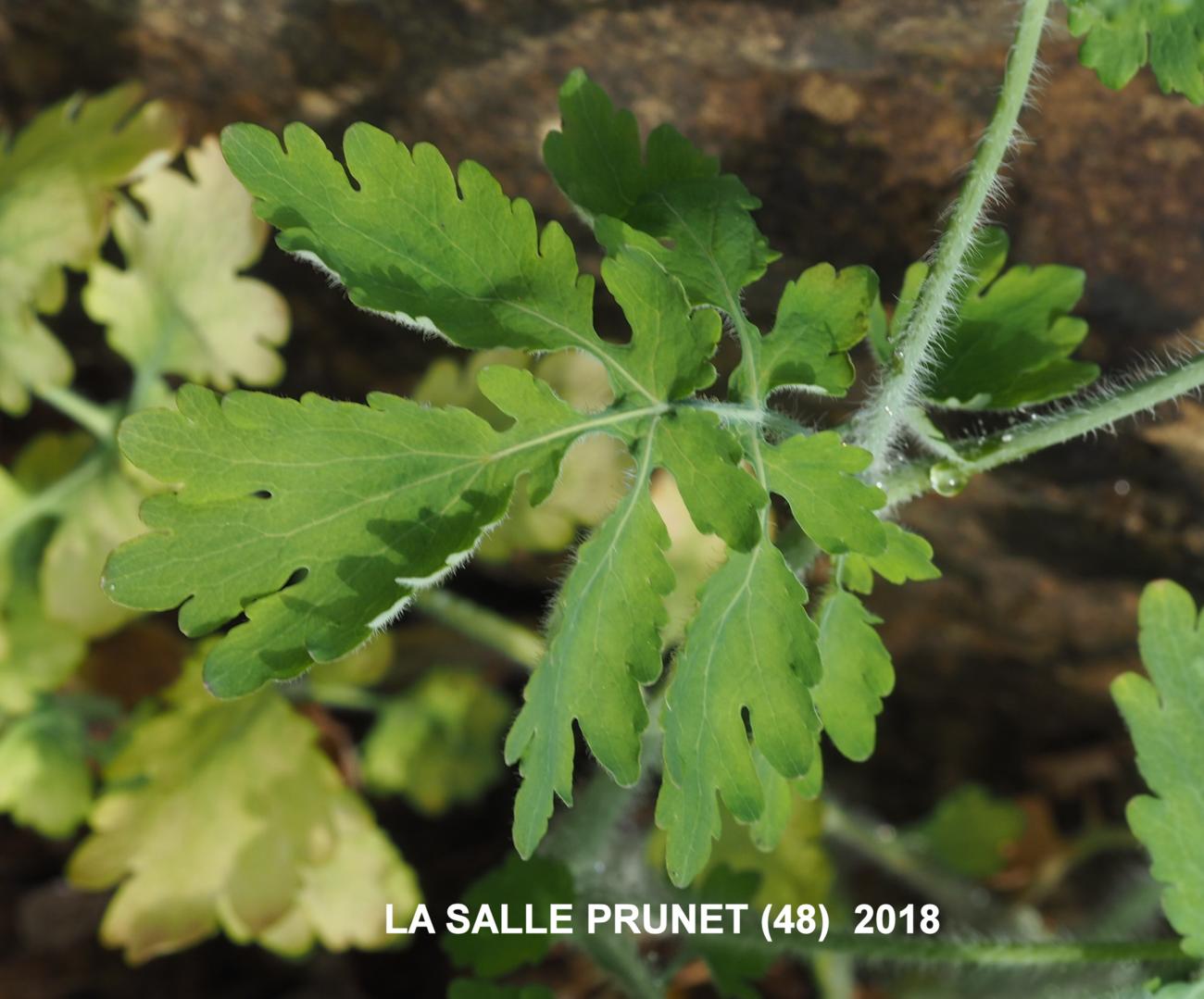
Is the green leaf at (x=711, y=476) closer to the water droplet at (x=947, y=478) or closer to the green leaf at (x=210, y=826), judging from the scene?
the water droplet at (x=947, y=478)

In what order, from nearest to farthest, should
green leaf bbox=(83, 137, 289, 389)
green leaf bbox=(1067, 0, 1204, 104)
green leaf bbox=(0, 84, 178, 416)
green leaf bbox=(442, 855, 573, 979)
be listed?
green leaf bbox=(1067, 0, 1204, 104)
green leaf bbox=(442, 855, 573, 979)
green leaf bbox=(0, 84, 178, 416)
green leaf bbox=(83, 137, 289, 389)

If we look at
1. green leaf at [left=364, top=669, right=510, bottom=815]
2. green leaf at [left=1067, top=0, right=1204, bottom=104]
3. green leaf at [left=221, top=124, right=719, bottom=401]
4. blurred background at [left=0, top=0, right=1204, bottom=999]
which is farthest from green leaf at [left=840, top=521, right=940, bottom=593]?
green leaf at [left=364, top=669, right=510, bottom=815]

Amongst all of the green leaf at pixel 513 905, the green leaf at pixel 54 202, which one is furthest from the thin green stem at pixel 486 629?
the green leaf at pixel 54 202

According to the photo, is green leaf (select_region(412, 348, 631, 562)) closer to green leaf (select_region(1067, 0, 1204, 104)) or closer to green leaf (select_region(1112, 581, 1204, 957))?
green leaf (select_region(1112, 581, 1204, 957))

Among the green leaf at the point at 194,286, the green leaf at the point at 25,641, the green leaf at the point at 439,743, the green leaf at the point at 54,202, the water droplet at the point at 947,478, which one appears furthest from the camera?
the green leaf at the point at 439,743

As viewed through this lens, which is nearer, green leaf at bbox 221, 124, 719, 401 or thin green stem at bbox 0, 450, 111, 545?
green leaf at bbox 221, 124, 719, 401

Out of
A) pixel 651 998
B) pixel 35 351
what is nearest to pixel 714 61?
pixel 35 351

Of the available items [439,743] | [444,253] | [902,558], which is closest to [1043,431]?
[902,558]
